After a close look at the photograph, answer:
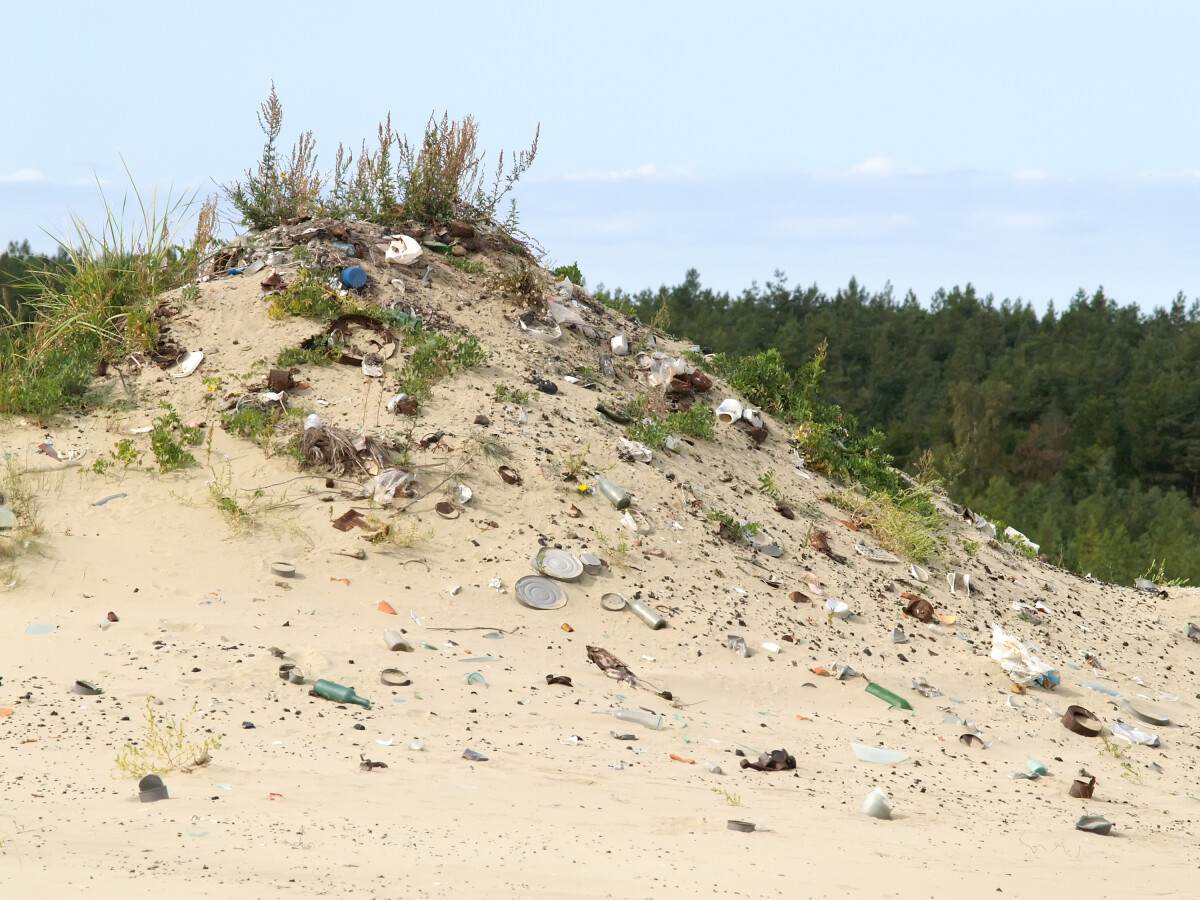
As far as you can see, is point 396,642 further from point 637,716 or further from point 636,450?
point 636,450

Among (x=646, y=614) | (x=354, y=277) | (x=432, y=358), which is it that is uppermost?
(x=354, y=277)

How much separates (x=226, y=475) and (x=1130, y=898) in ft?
18.0

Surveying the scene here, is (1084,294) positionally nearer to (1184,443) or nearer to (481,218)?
(1184,443)

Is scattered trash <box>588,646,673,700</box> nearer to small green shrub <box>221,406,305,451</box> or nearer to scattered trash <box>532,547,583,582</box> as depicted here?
scattered trash <box>532,547,583,582</box>

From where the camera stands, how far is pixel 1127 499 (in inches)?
1636

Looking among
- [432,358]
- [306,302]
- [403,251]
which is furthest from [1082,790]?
[403,251]

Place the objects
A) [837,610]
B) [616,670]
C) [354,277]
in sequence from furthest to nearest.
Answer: [354,277] → [837,610] → [616,670]

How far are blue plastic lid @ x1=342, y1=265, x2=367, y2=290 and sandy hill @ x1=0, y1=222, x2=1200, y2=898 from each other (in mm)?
272

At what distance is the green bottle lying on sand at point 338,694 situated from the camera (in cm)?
480

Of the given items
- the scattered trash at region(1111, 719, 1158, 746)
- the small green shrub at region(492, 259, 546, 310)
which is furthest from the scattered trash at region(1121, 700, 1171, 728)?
the small green shrub at region(492, 259, 546, 310)

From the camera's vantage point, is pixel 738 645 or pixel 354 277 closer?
pixel 738 645

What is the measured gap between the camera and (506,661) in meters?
5.59

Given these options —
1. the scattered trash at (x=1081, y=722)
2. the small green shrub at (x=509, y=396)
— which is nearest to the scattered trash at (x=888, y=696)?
the scattered trash at (x=1081, y=722)

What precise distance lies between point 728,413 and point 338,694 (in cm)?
505
